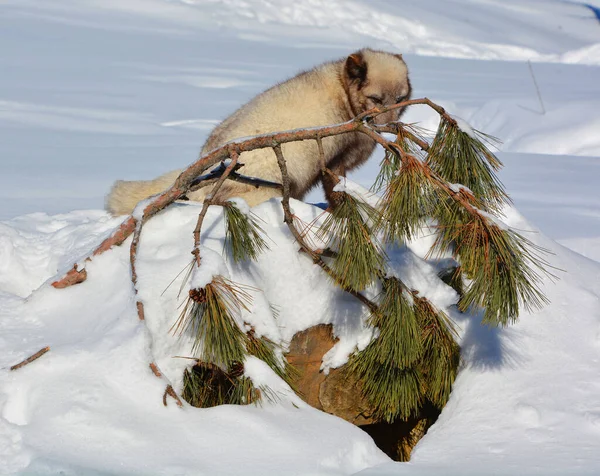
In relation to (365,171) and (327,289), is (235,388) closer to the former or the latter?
(327,289)

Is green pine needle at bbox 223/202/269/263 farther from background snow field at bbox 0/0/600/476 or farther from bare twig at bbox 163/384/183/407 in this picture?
bare twig at bbox 163/384/183/407

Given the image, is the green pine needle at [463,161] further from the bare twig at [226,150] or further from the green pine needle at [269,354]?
the green pine needle at [269,354]

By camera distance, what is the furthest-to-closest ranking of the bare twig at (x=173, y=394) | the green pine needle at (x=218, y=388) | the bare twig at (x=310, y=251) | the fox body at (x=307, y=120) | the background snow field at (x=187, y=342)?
the fox body at (x=307, y=120)
the bare twig at (x=310, y=251)
the green pine needle at (x=218, y=388)
the bare twig at (x=173, y=394)
the background snow field at (x=187, y=342)

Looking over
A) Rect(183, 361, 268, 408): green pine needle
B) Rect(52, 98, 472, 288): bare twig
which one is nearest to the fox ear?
Rect(52, 98, 472, 288): bare twig

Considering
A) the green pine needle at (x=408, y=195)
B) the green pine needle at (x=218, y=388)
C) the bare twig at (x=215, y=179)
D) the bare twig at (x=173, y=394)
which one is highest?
the green pine needle at (x=408, y=195)

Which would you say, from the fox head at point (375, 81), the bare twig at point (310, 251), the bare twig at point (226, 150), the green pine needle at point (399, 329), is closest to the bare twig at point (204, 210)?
the bare twig at point (226, 150)

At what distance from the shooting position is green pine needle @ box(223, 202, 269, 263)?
2.46 m

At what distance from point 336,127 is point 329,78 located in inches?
49.1

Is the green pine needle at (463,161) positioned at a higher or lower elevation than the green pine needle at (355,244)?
higher

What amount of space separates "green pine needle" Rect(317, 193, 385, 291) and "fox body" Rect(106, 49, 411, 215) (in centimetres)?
84

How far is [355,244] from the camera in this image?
2387 millimetres

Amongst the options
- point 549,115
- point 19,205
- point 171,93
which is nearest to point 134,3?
point 171,93

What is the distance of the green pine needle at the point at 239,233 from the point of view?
2455 millimetres

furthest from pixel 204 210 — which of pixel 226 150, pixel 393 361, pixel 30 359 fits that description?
pixel 393 361
